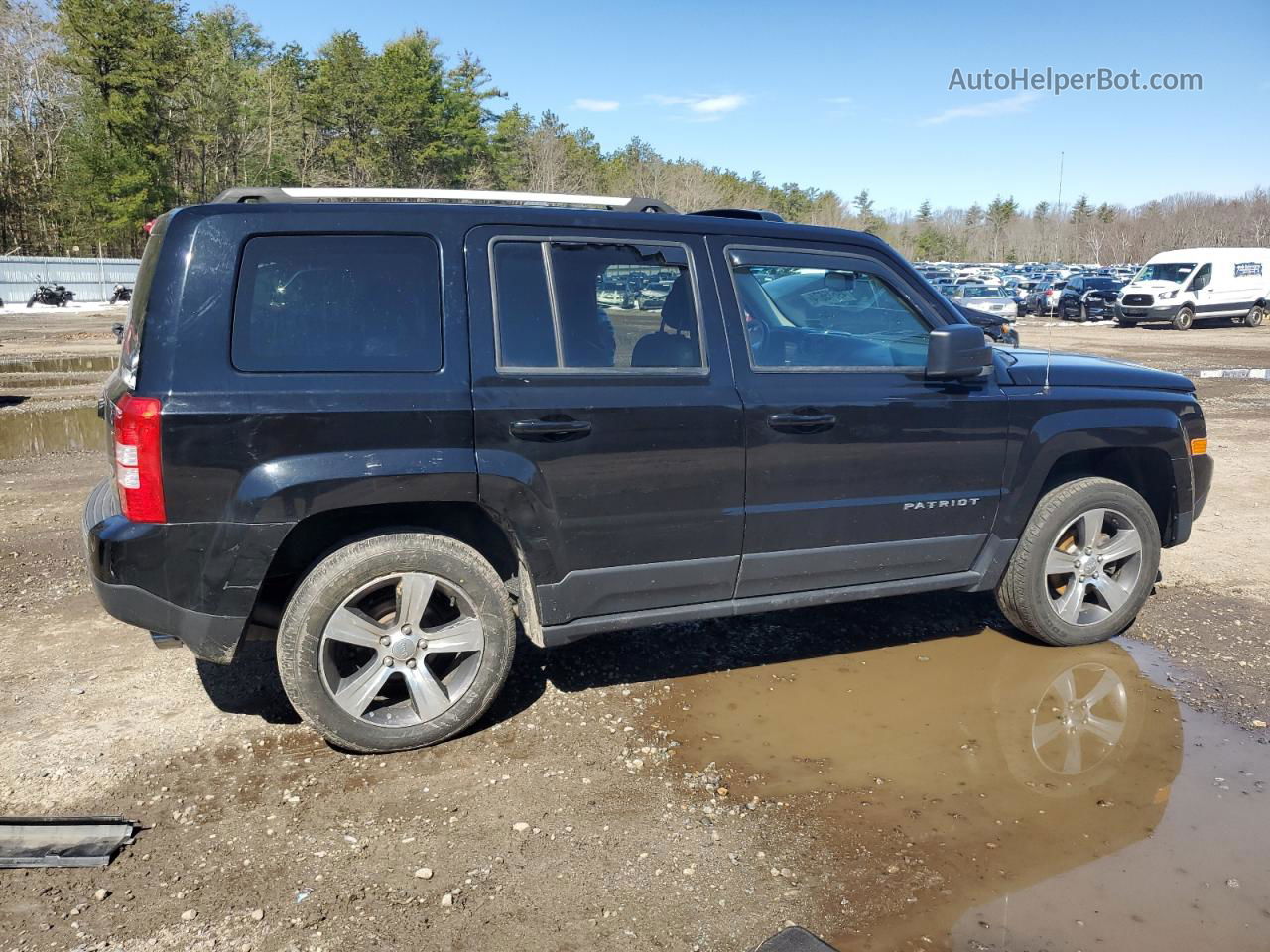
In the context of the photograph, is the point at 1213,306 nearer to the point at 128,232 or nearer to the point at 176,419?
the point at 176,419

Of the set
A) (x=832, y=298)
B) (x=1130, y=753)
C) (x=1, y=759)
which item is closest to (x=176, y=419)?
(x=1, y=759)

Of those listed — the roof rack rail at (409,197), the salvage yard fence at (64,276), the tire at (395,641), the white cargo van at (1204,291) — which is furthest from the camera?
the salvage yard fence at (64,276)

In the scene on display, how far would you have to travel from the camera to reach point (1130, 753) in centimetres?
386

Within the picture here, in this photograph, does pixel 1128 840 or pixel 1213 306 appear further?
pixel 1213 306

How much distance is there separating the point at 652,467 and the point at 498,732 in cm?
125

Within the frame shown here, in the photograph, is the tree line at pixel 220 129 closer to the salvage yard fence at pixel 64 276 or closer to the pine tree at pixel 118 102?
the pine tree at pixel 118 102

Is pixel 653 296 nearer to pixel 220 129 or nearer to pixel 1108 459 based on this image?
pixel 1108 459

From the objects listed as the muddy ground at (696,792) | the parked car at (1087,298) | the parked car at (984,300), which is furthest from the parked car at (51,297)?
the parked car at (1087,298)

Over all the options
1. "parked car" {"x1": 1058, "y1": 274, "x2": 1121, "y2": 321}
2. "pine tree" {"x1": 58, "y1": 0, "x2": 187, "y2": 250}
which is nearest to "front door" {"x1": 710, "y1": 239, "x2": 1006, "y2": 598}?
"parked car" {"x1": 1058, "y1": 274, "x2": 1121, "y2": 321}

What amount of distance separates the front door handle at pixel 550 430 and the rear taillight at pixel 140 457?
119cm

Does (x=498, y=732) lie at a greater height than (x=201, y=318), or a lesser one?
lesser

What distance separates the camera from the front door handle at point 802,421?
13.1ft

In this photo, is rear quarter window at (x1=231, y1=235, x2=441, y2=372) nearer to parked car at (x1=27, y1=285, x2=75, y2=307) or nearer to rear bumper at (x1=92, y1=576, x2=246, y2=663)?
rear bumper at (x1=92, y1=576, x2=246, y2=663)

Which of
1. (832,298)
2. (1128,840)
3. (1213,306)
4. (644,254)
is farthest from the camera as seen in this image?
(1213,306)
